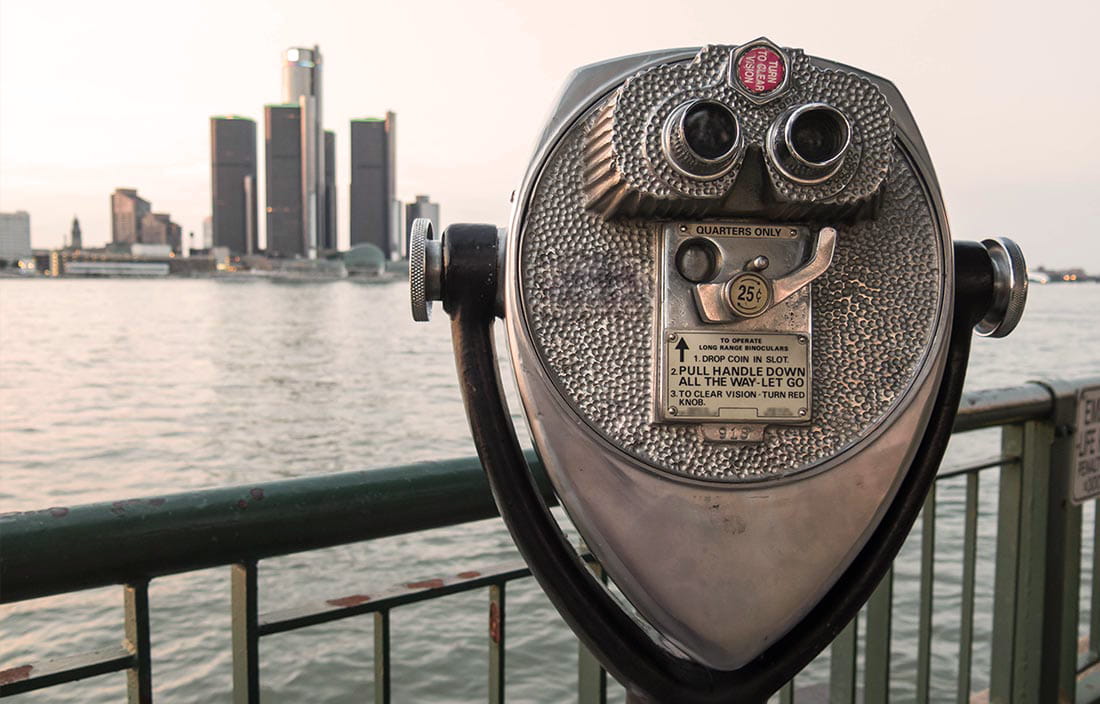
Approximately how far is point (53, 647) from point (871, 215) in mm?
6458

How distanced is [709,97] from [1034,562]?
1655 mm

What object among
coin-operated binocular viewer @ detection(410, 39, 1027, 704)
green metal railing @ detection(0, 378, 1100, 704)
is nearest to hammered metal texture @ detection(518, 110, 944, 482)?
coin-operated binocular viewer @ detection(410, 39, 1027, 704)

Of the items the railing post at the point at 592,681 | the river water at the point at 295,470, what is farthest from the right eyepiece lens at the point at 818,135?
the river water at the point at 295,470

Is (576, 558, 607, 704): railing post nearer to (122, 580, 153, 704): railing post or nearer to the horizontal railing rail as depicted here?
the horizontal railing rail

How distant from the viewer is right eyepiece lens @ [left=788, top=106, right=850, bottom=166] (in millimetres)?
840

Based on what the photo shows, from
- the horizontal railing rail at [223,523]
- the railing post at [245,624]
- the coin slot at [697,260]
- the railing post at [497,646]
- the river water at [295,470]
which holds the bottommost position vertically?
the river water at [295,470]

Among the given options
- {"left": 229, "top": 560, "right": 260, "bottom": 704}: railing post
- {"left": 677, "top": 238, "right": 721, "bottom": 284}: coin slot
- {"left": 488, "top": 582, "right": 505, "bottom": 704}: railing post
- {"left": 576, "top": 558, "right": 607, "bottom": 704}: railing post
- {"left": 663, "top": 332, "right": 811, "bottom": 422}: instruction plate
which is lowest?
{"left": 576, "top": 558, "right": 607, "bottom": 704}: railing post

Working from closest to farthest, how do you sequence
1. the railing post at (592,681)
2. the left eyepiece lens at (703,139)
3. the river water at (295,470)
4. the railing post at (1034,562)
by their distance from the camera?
1. the left eyepiece lens at (703,139)
2. the railing post at (592,681)
3. the railing post at (1034,562)
4. the river water at (295,470)

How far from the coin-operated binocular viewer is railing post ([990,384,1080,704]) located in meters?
1.38

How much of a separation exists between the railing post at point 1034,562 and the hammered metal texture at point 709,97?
1465 millimetres

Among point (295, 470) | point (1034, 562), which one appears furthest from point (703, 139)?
point (295, 470)

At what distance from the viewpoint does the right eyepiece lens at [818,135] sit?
840 millimetres

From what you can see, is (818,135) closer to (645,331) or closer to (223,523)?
(645,331)

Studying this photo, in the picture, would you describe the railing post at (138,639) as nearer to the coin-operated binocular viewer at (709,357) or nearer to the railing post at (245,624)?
the railing post at (245,624)
